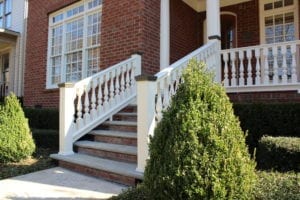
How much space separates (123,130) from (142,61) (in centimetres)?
183

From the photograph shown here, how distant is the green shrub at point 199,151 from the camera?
8.71 ft

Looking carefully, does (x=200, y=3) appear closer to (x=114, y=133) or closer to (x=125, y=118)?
(x=125, y=118)

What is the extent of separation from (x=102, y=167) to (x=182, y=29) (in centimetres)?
520

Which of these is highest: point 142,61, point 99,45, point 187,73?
point 99,45

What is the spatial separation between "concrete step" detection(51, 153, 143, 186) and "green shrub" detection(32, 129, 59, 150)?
1431 mm

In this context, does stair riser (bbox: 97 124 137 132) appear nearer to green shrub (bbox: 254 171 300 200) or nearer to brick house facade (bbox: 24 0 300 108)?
brick house facade (bbox: 24 0 300 108)

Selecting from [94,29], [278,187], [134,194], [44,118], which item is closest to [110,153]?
[134,194]

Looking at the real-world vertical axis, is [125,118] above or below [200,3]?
below

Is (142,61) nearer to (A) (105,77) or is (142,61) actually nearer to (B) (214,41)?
(A) (105,77)

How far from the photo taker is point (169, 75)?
492 cm

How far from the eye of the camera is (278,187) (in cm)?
331

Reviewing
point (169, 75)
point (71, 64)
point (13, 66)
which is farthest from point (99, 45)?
point (13, 66)

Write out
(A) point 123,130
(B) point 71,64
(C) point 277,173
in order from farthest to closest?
(B) point 71,64
(A) point 123,130
(C) point 277,173

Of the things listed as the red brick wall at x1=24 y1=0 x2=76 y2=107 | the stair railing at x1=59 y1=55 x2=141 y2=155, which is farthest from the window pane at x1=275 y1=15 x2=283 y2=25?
the red brick wall at x1=24 y1=0 x2=76 y2=107
